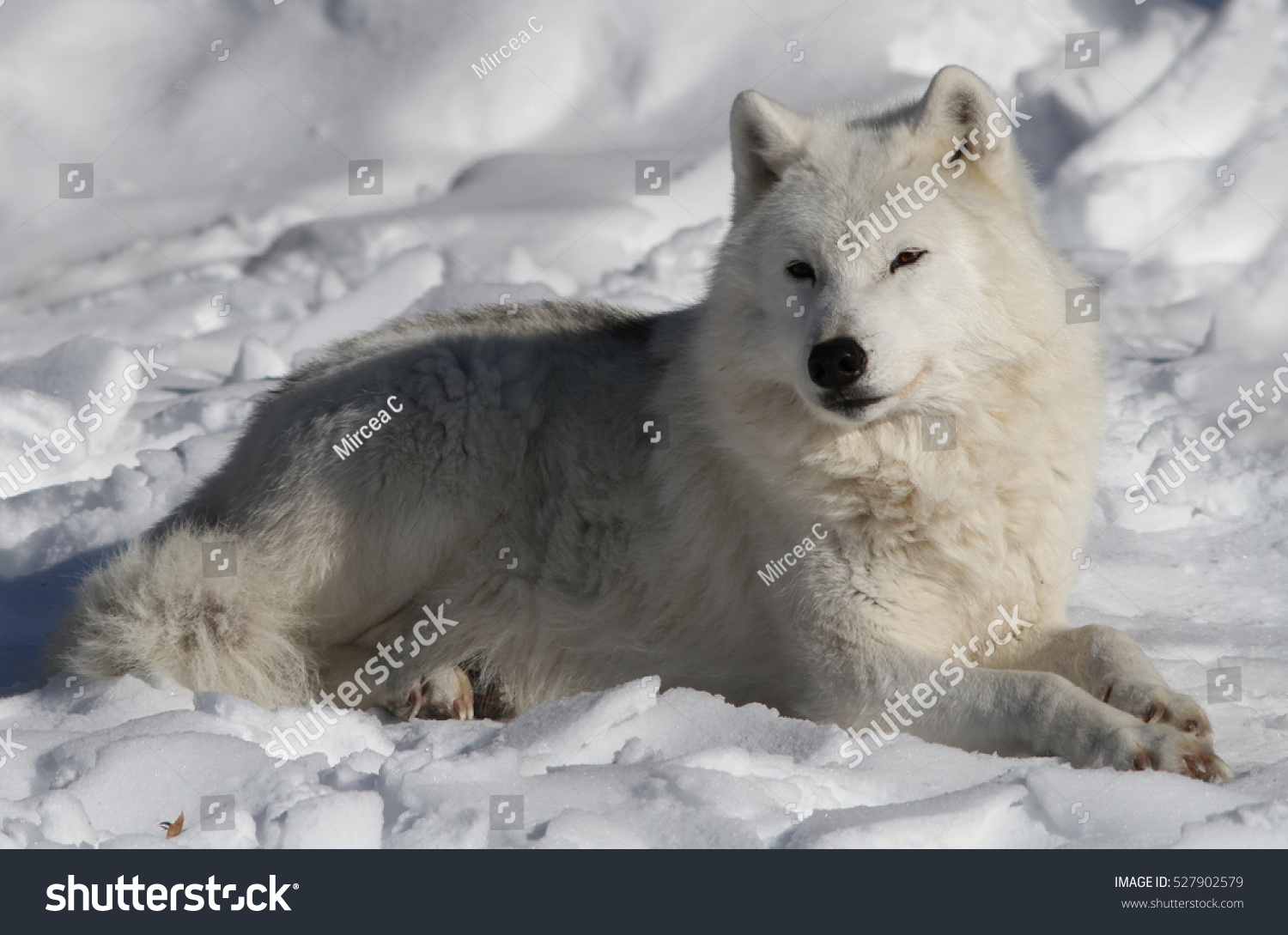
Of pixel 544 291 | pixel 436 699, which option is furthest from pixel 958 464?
pixel 544 291

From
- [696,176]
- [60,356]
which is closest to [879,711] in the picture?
[60,356]

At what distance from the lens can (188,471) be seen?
254 inches

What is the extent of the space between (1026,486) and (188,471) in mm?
4484

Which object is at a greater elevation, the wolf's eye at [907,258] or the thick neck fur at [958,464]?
the wolf's eye at [907,258]

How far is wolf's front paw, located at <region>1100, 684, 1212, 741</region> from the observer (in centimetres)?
341

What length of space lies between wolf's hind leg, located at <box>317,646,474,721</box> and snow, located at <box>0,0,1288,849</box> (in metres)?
0.35

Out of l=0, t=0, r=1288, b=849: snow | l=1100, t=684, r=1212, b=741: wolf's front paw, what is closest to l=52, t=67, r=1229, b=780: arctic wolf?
l=1100, t=684, r=1212, b=741: wolf's front paw

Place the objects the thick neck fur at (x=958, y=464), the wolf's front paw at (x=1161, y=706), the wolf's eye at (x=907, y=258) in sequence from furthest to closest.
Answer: the thick neck fur at (x=958, y=464) < the wolf's eye at (x=907, y=258) < the wolf's front paw at (x=1161, y=706)

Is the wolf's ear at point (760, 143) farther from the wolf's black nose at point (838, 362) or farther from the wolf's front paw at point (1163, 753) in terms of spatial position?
the wolf's front paw at point (1163, 753)

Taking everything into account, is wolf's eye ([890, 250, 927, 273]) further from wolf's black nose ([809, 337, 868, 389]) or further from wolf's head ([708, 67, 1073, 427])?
wolf's black nose ([809, 337, 868, 389])

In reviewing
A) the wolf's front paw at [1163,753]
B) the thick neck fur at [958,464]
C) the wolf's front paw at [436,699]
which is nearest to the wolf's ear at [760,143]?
the thick neck fur at [958,464]

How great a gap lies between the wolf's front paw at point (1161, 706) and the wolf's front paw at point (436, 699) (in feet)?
7.13

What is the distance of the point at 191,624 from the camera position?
417 centimetres

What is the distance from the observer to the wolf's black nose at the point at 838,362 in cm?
355
